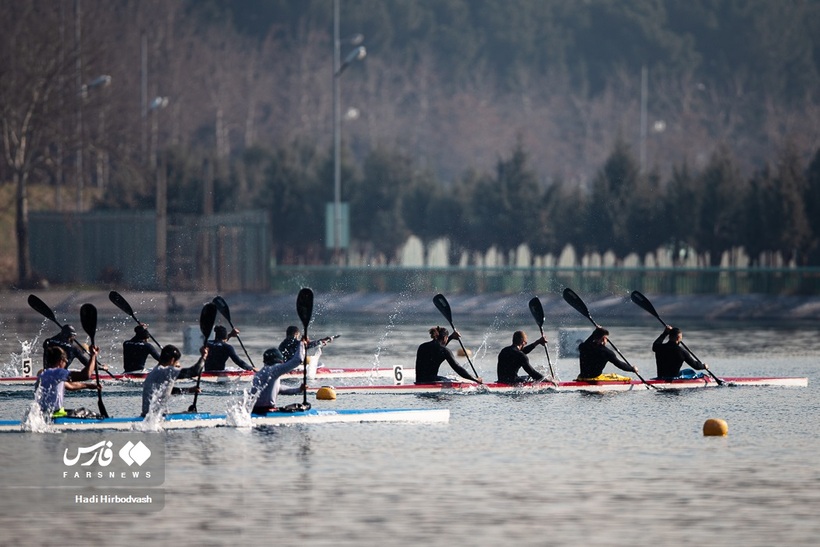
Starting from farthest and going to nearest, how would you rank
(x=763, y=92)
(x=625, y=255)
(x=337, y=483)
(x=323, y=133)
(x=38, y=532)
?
(x=763, y=92) → (x=323, y=133) → (x=625, y=255) → (x=337, y=483) → (x=38, y=532)

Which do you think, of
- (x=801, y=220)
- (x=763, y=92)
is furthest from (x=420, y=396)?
(x=763, y=92)

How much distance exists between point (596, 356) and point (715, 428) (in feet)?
20.0

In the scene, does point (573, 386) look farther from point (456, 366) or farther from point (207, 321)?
point (207, 321)

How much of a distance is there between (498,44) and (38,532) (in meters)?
117

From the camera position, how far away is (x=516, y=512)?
15.9m

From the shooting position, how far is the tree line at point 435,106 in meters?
65.4

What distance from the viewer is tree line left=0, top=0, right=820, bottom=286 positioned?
65.4 meters

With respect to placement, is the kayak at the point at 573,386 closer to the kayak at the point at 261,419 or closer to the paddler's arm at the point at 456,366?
the paddler's arm at the point at 456,366

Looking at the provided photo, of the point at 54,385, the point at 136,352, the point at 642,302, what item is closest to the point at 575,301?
the point at 642,302

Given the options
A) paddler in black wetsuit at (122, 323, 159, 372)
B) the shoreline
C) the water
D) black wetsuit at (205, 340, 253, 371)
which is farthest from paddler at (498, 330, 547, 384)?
the shoreline

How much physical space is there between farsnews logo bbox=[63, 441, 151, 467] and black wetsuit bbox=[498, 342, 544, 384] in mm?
8223

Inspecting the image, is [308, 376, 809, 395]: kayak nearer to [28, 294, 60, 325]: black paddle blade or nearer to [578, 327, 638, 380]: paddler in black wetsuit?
[578, 327, 638, 380]: paddler in black wetsuit

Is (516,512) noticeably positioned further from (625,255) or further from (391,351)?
(625,255)

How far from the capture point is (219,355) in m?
28.4
